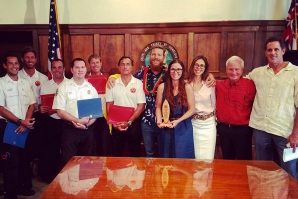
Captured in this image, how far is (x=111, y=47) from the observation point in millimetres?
4512

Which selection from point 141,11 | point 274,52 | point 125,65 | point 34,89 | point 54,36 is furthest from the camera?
point 141,11

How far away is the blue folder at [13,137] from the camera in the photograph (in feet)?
8.95

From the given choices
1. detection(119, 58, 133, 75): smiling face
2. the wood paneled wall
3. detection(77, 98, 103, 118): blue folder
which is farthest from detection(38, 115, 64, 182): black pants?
the wood paneled wall

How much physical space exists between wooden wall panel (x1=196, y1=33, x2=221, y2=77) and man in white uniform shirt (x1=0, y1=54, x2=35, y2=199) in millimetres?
2685

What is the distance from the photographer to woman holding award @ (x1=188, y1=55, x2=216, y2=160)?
111 inches

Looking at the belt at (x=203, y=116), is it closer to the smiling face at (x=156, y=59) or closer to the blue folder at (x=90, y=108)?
the smiling face at (x=156, y=59)

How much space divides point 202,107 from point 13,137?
1991mm

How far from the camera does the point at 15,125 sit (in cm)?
280

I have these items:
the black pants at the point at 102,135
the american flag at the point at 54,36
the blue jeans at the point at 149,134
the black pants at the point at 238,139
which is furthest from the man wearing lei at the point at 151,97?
the american flag at the point at 54,36

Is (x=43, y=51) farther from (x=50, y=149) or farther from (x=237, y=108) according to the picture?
(x=237, y=108)

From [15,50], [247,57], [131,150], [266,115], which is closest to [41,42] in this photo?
[15,50]

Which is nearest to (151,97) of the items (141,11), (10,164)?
(10,164)

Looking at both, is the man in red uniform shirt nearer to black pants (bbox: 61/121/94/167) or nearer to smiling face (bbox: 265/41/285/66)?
smiling face (bbox: 265/41/285/66)

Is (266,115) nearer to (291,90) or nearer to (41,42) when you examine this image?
(291,90)
